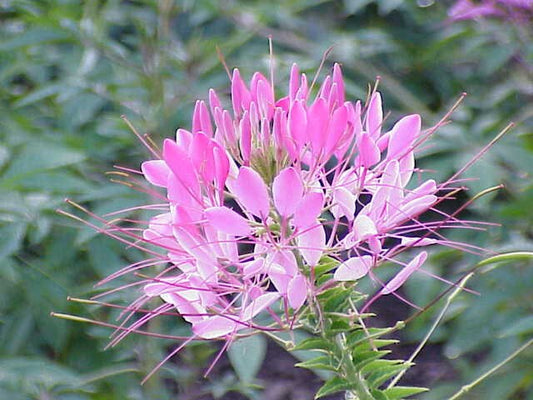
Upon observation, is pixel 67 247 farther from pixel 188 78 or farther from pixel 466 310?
pixel 466 310

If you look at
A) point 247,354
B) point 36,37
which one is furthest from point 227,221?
point 36,37

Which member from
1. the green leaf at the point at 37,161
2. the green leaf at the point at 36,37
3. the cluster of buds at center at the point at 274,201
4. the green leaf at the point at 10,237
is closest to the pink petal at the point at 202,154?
the cluster of buds at center at the point at 274,201

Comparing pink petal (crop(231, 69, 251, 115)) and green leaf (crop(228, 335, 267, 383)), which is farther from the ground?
pink petal (crop(231, 69, 251, 115))

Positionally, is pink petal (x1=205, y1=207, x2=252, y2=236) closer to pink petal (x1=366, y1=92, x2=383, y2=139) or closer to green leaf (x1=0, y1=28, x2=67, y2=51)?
pink petal (x1=366, y1=92, x2=383, y2=139)

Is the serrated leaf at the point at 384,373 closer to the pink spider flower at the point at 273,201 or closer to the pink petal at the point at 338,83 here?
the pink spider flower at the point at 273,201

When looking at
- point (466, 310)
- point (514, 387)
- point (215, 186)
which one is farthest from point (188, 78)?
point (215, 186)

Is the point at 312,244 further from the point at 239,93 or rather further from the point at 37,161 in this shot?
the point at 37,161

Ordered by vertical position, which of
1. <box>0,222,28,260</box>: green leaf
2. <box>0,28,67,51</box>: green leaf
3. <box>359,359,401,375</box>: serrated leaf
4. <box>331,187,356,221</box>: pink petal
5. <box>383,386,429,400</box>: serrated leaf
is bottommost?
<box>0,222,28,260</box>: green leaf

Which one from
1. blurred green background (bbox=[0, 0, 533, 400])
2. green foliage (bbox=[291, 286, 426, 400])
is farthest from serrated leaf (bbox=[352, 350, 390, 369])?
blurred green background (bbox=[0, 0, 533, 400])
